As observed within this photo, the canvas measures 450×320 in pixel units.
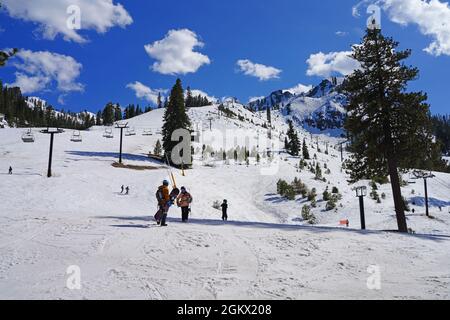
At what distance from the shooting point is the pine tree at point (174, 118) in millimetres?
53594

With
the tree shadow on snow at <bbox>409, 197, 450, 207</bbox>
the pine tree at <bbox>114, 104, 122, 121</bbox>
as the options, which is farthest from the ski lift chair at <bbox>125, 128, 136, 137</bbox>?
the pine tree at <bbox>114, 104, 122, 121</bbox>

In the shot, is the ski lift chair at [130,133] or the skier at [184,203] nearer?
the skier at [184,203]

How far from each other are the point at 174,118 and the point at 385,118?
38652 millimetres

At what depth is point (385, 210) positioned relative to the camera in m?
41.1

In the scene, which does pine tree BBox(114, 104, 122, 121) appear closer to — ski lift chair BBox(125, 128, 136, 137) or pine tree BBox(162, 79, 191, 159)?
ski lift chair BBox(125, 128, 136, 137)

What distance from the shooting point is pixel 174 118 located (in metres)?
54.0

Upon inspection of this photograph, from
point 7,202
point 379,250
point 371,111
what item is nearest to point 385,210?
point 371,111

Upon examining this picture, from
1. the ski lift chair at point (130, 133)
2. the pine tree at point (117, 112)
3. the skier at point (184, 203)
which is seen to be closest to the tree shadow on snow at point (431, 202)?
the skier at point (184, 203)

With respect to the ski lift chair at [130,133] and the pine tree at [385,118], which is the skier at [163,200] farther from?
the ski lift chair at [130,133]

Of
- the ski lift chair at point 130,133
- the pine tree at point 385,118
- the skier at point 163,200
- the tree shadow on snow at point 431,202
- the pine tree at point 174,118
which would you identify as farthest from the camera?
the ski lift chair at point 130,133

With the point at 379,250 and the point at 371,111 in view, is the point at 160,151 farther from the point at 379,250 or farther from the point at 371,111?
the point at 379,250

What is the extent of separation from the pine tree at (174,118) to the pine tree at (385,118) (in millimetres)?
35720
